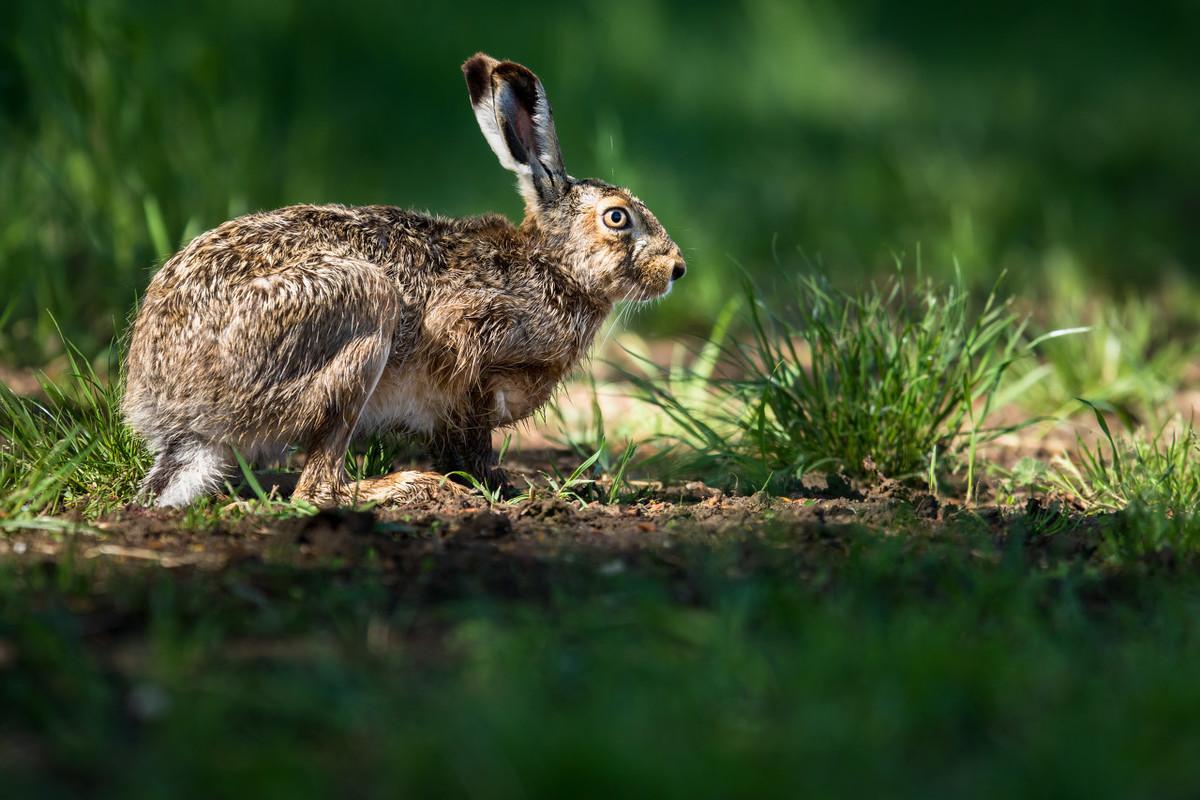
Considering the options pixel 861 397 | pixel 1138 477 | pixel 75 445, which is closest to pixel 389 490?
pixel 75 445

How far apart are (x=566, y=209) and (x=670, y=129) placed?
4.98 metres

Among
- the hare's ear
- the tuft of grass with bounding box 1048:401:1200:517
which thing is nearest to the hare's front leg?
the hare's ear

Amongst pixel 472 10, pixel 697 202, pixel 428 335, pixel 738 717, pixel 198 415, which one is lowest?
pixel 738 717

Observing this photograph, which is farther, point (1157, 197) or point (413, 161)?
point (413, 161)

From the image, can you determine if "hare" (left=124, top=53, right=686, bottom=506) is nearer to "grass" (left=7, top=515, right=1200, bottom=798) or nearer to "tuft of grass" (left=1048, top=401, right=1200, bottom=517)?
"grass" (left=7, top=515, right=1200, bottom=798)

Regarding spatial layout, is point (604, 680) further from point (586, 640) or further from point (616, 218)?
point (616, 218)

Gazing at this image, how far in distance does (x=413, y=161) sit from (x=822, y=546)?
6.47 meters

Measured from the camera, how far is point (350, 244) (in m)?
4.93

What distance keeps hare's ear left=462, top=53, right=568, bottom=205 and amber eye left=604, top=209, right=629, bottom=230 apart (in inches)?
8.3

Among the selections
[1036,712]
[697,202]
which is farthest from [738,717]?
[697,202]

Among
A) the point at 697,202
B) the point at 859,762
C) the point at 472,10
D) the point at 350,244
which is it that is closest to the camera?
the point at 859,762

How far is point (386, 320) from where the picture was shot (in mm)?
4742

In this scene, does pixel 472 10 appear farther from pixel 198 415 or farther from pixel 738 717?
pixel 738 717

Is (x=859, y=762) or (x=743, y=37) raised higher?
(x=743, y=37)
